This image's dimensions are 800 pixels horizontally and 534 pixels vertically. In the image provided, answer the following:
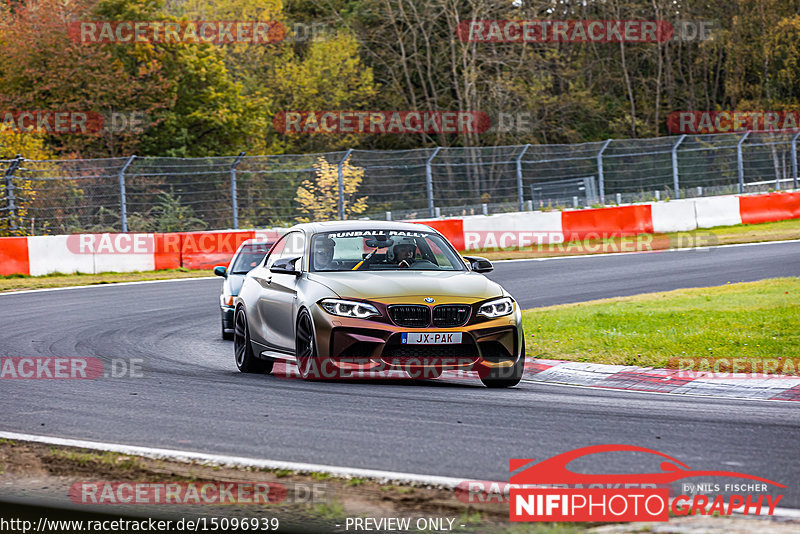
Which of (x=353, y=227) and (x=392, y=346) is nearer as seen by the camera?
(x=392, y=346)

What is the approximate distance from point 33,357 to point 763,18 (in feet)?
167

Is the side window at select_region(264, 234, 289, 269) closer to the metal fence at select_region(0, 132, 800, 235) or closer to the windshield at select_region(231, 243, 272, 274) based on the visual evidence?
the windshield at select_region(231, 243, 272, 274)

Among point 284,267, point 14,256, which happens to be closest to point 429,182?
point 14,256

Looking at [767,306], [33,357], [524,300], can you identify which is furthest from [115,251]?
[767,306]

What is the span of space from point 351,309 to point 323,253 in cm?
124

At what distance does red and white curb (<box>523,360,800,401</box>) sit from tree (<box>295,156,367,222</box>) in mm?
17626

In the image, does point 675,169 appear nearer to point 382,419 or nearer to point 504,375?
point 504,375

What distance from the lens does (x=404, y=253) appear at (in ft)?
32.9

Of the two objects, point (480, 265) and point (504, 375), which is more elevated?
point (480, 265)

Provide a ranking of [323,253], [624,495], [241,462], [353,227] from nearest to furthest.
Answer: [624,495] → [241,462] → [323,253] → [353,227]

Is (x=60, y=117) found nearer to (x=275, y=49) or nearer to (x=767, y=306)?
(x=275, y=49)

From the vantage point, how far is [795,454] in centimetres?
610

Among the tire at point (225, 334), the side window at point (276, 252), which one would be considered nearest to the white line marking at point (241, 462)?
the side window at point (276, 252)

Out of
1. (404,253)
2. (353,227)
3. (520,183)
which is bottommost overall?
(404,253)
